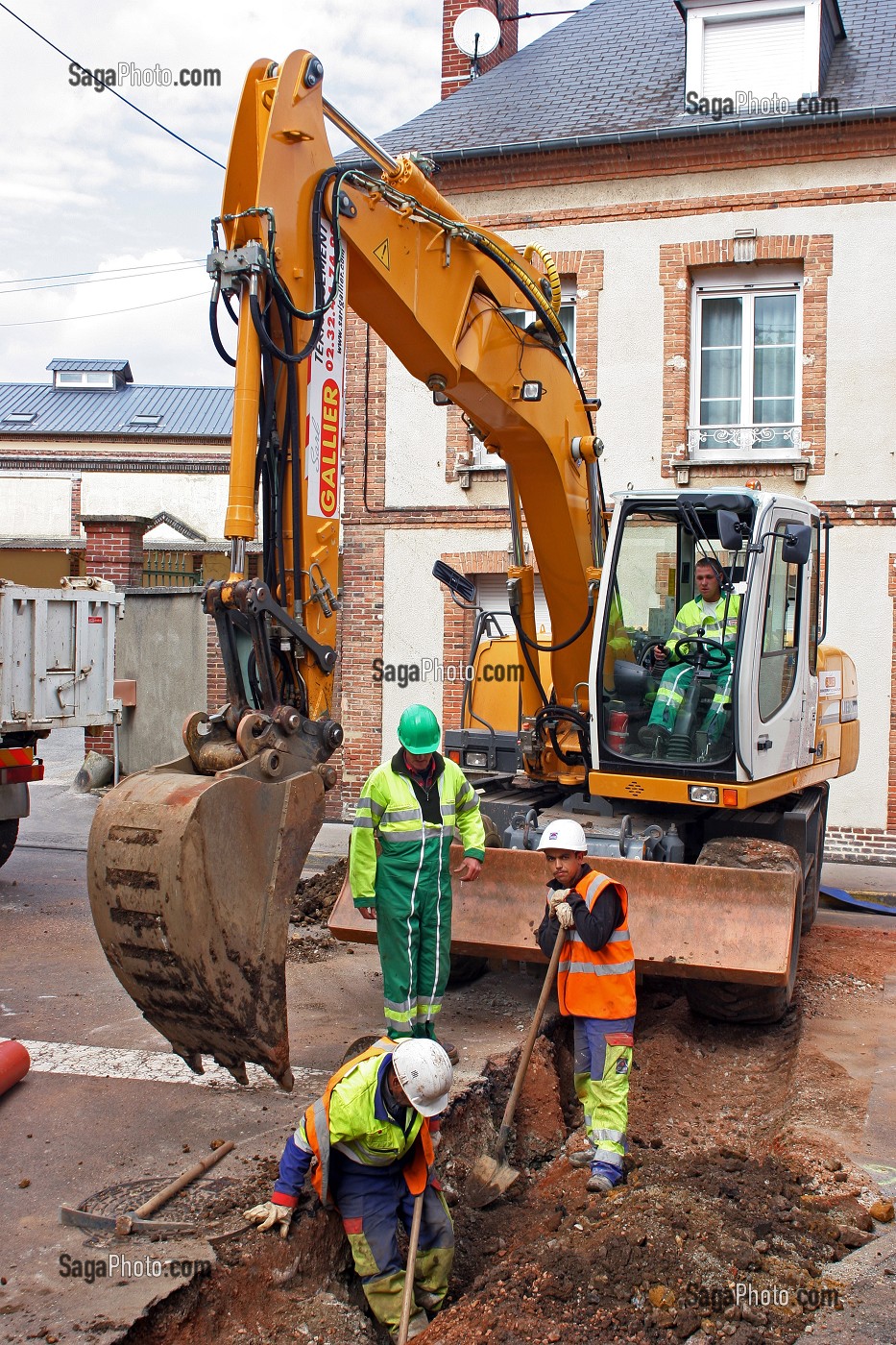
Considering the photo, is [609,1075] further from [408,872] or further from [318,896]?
[318,896]

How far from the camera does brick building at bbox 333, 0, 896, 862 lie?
1259 centimetres

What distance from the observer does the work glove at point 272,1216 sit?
4.27 m

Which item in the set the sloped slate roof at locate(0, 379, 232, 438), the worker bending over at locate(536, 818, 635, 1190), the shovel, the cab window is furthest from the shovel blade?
the sloped slate roof at locate(0, 379, 232, 438)

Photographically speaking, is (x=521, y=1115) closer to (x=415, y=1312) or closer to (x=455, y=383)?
(x=415, y=1312)

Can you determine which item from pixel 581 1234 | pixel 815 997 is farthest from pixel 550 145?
pixel 581 1234

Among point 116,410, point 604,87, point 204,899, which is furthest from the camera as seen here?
point 116,410

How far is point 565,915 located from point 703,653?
248 cm

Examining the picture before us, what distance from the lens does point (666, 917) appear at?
6348 millimetres

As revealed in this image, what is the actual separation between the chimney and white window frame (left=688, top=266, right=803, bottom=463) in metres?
4.90

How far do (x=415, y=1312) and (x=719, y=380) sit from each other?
36.1 ft

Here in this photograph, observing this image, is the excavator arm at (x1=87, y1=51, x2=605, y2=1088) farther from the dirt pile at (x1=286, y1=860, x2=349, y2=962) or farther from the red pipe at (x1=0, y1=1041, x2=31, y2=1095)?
the dirt pile at (x1=286, y1=860, x2=349, y2=962)

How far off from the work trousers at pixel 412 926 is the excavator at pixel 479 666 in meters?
0.86

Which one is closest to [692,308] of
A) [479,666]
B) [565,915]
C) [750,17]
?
[750,17]

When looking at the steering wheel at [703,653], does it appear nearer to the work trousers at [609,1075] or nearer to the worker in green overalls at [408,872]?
the worker in green overalls at [408,872]
